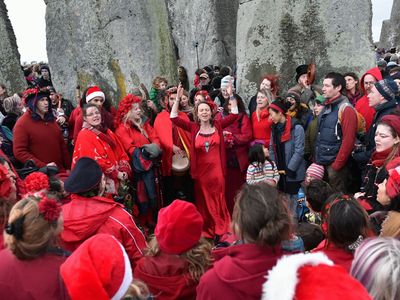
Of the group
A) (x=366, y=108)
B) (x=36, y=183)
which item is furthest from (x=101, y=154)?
(x=366, y=108)

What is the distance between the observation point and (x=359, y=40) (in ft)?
19.7

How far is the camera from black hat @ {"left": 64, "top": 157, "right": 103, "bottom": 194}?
289 cm

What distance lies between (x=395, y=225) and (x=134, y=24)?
17.4ft

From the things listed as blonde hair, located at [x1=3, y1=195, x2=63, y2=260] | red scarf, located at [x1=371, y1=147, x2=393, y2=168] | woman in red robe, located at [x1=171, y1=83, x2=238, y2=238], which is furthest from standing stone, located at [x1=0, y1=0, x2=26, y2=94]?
blonde hair, located at [x1=3, y1=195, x2=63, y2=260]

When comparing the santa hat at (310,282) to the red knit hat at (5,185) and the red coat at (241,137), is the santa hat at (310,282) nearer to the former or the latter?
the red knit hat at (5,185)

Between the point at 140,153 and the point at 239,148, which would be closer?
the point at 140,153

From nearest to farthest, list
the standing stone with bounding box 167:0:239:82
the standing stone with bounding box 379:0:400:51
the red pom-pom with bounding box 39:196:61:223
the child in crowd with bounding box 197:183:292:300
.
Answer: the child in crowd with bounding box 197:183:292:300, the red pom-pom with bounding box 39:196:61:223, the standing stone with bounding box 167:0:239:82, the standing stone with bounding box 379:0:400:51

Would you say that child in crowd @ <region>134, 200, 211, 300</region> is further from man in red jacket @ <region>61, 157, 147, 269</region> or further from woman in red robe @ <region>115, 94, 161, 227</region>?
woman in red robe @ <region>115, 94, 161, 227</region>

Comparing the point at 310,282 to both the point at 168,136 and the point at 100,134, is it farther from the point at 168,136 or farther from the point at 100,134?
the point at 168,136

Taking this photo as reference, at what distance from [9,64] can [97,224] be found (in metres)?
8.77

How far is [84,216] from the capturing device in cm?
277

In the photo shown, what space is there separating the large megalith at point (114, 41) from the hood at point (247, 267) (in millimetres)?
5202

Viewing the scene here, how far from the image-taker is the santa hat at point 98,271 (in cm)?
170

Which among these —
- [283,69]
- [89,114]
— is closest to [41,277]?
[89,114]
